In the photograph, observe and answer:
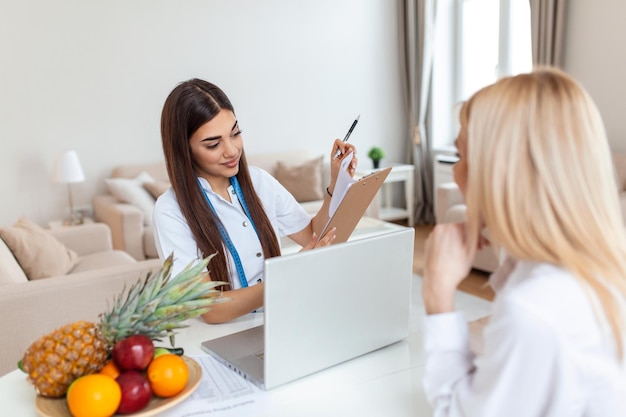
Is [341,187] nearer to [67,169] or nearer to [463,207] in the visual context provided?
[463,207]

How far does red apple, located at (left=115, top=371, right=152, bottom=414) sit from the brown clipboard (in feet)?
2.01

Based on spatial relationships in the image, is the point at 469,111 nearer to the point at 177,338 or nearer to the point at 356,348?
the point at 356,348

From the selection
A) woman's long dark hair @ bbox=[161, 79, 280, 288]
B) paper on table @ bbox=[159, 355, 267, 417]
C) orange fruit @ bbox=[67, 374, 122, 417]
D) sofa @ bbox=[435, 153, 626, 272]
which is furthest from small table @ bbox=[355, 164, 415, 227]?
orange fruit @ bbox=[67, 374, 122, 417]

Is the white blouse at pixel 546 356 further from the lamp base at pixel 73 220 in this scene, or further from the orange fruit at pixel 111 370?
the lamp base at pixel 73 220

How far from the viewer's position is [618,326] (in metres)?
0.76

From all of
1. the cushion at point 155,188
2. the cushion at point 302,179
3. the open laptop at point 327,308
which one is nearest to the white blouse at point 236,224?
the open laptop at point 327,308

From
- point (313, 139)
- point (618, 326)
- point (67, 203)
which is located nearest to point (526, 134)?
point (618, 326)

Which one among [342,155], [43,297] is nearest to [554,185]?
[342,155]

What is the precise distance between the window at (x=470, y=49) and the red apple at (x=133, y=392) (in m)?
4.58

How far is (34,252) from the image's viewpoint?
2887 mm

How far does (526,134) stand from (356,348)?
0.63 meters

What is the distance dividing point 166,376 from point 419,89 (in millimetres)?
5033

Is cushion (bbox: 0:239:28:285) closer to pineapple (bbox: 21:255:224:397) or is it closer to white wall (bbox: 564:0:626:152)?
pineapple (bbox: 21:255:224:397)

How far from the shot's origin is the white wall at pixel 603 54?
4145 mm
